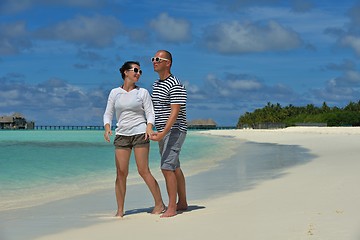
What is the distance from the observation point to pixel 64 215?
278 inches

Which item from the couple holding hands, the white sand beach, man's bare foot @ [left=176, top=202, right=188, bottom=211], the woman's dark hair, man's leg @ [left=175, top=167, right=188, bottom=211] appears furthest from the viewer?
man's bare foot @ [left=176, top=202, right=188, bottom=211]

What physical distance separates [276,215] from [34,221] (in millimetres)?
2889

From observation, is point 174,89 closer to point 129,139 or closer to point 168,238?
point 129,139

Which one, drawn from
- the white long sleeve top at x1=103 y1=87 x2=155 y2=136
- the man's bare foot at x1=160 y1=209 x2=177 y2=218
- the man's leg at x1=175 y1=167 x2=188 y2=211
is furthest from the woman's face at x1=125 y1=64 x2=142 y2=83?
the man's bare foot at x1=160 y1=209 x2=177 y2=218

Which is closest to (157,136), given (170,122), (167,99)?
(170,122)

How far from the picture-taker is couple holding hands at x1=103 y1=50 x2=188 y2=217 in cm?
609

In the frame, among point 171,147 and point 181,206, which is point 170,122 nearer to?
point 171,147

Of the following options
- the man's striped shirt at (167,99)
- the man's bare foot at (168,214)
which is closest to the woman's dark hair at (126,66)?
the man's striped shirt at (167,99)

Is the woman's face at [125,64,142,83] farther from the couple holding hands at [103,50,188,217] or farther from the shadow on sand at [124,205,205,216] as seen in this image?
the shadow on sand at [124,205,205,216]

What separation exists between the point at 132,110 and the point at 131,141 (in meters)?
0.36

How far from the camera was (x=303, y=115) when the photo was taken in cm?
12662

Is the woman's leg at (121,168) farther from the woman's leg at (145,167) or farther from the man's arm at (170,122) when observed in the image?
the man's arm at (170,122)

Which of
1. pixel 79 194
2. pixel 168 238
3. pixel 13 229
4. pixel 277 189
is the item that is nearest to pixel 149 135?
pixel 168 238

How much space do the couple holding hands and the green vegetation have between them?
337 ft
